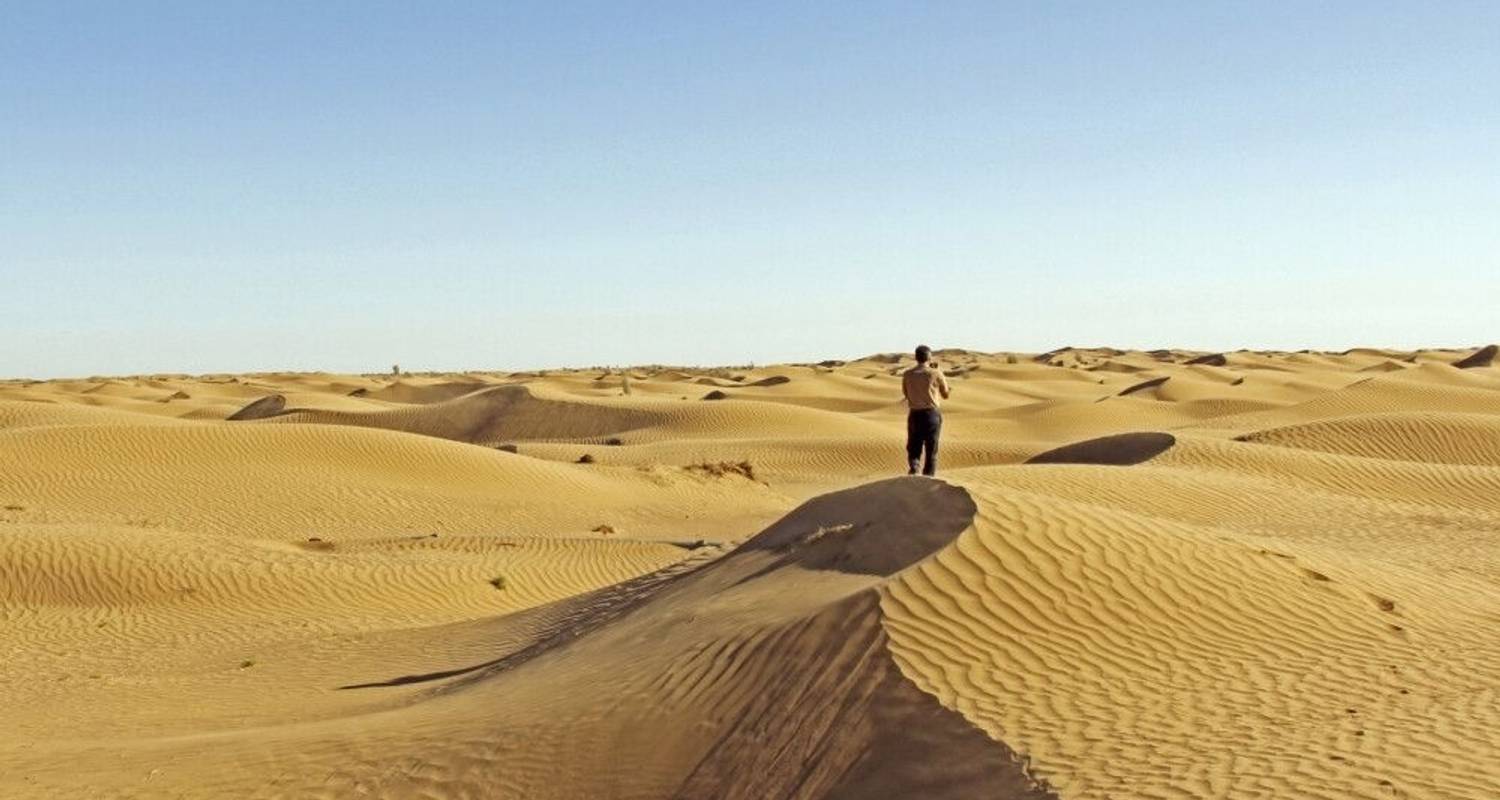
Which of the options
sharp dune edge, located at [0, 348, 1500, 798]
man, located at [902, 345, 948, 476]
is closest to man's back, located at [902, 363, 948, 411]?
man, located at [902, 345, 948, 476]

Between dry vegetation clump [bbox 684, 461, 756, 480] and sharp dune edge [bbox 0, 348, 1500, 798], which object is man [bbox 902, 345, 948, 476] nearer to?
sharp dune edge [bbox 0, 348, 1500, 798]

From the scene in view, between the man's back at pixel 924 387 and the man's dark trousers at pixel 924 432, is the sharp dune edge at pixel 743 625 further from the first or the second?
the man's back at pixel 924 387

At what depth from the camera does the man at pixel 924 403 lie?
53.0 ft

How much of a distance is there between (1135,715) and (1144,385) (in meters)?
42.6

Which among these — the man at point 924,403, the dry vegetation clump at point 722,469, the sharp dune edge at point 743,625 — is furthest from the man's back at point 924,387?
the dry vegetation clump at point 722,469

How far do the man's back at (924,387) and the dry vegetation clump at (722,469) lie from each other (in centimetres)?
1138

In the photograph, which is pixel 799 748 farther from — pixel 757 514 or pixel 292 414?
pixel 292 414

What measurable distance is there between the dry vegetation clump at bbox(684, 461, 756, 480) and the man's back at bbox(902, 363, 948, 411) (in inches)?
448

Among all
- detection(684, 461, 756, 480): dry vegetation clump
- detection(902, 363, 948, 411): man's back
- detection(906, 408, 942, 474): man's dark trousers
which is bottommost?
detection(684, 461, 756, 480): dry vegetation clump

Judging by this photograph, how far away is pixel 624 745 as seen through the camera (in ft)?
24.8

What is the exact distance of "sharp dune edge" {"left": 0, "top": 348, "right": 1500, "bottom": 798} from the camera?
6.52 m

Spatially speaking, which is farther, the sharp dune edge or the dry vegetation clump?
the dry vegetation clump

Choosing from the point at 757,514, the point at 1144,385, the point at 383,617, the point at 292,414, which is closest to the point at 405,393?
the point at 292,414

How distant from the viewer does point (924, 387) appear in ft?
53.1
